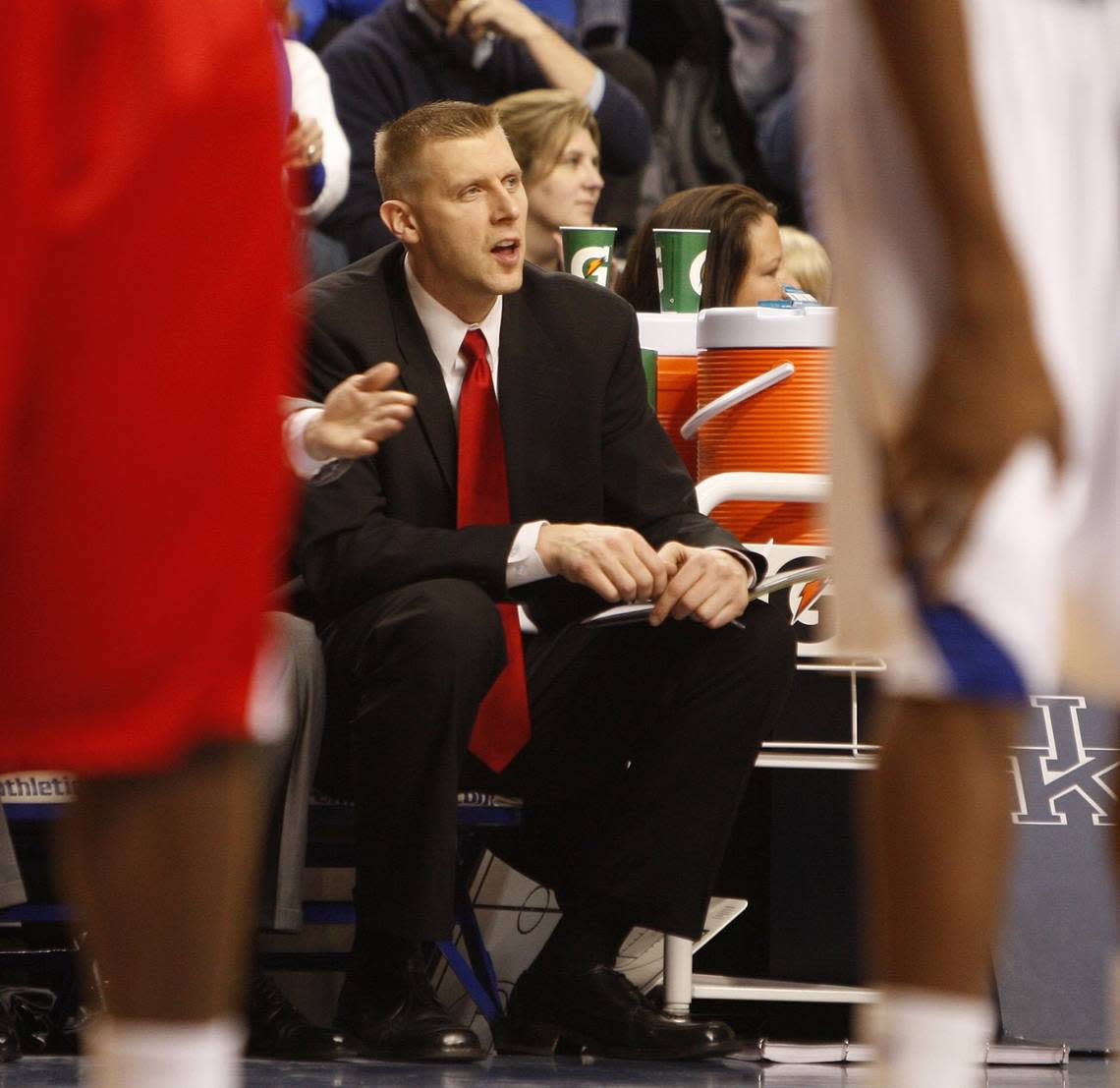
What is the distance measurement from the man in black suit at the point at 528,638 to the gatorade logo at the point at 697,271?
1.49 feet

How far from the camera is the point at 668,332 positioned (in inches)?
132

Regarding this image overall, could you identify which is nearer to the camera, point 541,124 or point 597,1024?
point 597,1024

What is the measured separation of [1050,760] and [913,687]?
1923mm

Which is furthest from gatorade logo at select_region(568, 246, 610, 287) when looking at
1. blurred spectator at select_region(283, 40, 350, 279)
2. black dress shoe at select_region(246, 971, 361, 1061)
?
black dress shoe at select_region(246, 971, 361, 1061)

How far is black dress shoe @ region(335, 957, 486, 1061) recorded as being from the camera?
8.12ft

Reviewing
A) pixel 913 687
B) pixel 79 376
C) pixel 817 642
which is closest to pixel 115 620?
pixel 79 376

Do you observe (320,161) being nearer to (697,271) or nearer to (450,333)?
(697,271)

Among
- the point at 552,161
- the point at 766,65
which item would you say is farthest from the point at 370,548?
the point at 766,65

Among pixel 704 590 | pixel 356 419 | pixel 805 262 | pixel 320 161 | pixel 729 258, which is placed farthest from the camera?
pixel 805 262

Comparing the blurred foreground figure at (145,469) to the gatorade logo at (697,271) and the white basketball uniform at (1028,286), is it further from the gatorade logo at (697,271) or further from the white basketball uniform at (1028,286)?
the gatorade logo at (697,271)

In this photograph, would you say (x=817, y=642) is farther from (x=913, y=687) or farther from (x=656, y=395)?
(x=913, y=687)

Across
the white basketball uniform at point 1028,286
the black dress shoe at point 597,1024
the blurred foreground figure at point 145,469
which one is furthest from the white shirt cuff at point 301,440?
the blurred foreground figure at point 145,469

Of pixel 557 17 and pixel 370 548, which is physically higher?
pixel 557 17

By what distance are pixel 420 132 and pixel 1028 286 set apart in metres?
2.09
